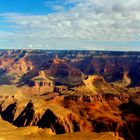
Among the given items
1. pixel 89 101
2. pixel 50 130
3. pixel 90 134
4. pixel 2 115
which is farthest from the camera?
pixel 2 115

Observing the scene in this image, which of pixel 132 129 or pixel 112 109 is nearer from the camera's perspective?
pixel 132 129

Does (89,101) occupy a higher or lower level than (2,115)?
higher

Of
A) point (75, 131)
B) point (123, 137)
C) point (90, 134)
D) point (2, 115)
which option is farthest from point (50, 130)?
point (2, 115)

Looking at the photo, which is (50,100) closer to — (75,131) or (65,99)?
(65,99)

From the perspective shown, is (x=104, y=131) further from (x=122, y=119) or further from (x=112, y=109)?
(x=112, y=109)

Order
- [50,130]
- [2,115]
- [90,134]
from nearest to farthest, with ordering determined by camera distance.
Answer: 1. [90,134]
2. [50,130]
3. [2,115]

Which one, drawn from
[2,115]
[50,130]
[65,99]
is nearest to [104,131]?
[50,130]

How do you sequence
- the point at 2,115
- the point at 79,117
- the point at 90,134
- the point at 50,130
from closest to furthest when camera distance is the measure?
the point at 90,134 → the point at 50,130 → the point at 79,117 → the point at 2,115

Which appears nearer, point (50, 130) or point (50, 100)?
point (50, 130)
